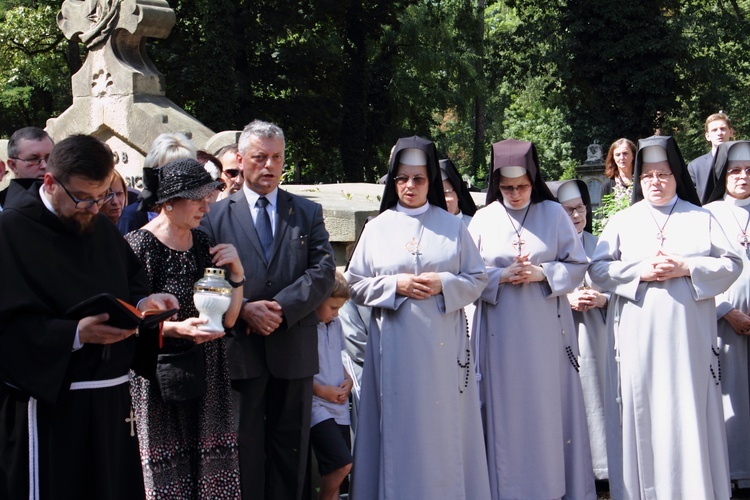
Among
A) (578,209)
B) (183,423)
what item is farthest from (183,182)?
(578,209)

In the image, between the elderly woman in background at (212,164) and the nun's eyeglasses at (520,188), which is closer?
the elderly woman in background at (212,164)

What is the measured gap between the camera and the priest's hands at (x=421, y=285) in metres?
5.64

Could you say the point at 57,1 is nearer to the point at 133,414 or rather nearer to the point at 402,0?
the point at 402,0

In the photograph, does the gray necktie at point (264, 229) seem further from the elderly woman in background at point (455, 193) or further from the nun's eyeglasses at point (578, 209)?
the nun's eyeglasses at point (578, 209)

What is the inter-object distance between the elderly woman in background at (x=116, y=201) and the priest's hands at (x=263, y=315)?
950 mm

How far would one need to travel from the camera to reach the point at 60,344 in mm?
3695

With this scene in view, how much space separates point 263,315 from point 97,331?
1.35m

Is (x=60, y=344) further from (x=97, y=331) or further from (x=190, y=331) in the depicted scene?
(x=190, y=331)

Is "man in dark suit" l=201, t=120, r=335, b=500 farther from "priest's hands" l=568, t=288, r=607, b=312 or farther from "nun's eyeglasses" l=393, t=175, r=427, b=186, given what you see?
"priest's hands" l=568, t=288, r=607, b=312

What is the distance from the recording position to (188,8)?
73.7ft

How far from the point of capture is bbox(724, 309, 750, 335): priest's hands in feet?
21.9

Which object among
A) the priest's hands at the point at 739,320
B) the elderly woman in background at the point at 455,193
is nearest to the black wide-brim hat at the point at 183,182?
the elderly woman in background at the point at 455,193

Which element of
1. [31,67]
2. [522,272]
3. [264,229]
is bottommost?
[522,272]

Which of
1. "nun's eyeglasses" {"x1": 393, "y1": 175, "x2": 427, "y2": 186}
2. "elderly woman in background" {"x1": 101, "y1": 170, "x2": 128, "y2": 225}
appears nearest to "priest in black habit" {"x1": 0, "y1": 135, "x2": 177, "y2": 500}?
"elderly woman in background" {"x1": 101, "y1": 170, "x2": 128, "y2": 225}
